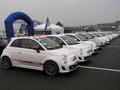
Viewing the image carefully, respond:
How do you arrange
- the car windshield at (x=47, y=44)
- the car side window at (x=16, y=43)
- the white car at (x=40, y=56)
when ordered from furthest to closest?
the car side window at (x=16, y=43) → the car windshield at (x=47, y=44) → the white car at (x=40, y=56)

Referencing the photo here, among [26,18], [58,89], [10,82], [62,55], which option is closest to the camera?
[58,89]

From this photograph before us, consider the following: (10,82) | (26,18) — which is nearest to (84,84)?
(10,82)

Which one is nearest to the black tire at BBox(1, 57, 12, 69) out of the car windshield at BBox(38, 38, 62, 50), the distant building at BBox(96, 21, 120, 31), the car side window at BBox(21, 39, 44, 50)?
the car side window at BBox(21, 39, 44, 50)

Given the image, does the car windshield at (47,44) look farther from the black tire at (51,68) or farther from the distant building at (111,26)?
the distant building at (111,26)

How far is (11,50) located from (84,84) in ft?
12.2

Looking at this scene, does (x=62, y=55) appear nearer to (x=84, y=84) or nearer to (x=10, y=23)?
(x=84, y=84)

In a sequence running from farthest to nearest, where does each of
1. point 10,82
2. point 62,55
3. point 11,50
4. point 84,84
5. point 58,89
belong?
point 11,50
point 62,55
point 10,82
point 84,84
point 58,89

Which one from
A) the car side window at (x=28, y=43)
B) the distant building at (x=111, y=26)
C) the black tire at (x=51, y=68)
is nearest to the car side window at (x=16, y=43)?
the car side window at (x=28, y=43)

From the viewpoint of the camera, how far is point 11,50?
21.3 ft

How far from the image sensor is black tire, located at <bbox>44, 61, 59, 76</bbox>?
5.39m

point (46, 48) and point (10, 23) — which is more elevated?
point (10, 23)

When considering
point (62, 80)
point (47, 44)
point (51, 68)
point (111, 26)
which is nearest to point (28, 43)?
point (47, 44)

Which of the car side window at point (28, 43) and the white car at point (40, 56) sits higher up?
the car side window at point (28, 43)

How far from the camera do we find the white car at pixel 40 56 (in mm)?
5340
